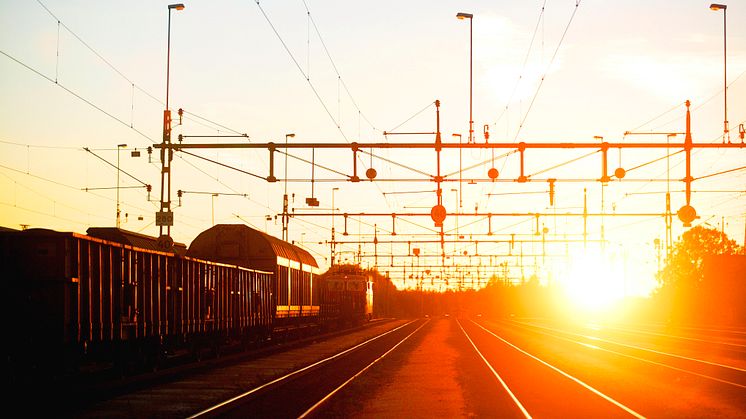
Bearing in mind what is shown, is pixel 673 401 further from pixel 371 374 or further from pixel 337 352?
pixel 337 352

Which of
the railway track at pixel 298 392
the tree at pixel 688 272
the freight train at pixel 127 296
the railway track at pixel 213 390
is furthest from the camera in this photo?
the tree at pixel 688 272

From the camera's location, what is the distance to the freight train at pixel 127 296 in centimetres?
1770

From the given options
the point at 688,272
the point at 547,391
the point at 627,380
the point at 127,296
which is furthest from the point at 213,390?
the point at 688,272

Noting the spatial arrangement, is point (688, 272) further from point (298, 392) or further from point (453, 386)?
point (298, 392)

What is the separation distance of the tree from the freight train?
179 ft

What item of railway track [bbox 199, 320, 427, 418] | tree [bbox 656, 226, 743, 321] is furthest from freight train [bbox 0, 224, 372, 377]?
tree [bbox 656, 226, 743, 321]

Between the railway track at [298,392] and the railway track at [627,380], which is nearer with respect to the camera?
the railway track at [298,392]

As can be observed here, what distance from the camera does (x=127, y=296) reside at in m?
20.6

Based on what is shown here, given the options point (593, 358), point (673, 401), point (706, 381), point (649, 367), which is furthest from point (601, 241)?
point (673, 401)

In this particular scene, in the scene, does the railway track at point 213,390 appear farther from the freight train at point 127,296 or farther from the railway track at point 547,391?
the railway track at point 547,391

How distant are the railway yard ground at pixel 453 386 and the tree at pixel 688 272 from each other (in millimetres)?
50968

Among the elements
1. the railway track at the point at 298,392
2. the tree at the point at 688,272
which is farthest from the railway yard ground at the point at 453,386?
the tree at the point at 688,272

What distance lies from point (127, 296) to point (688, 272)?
8367 cm

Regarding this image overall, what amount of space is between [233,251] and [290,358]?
6.97 m
